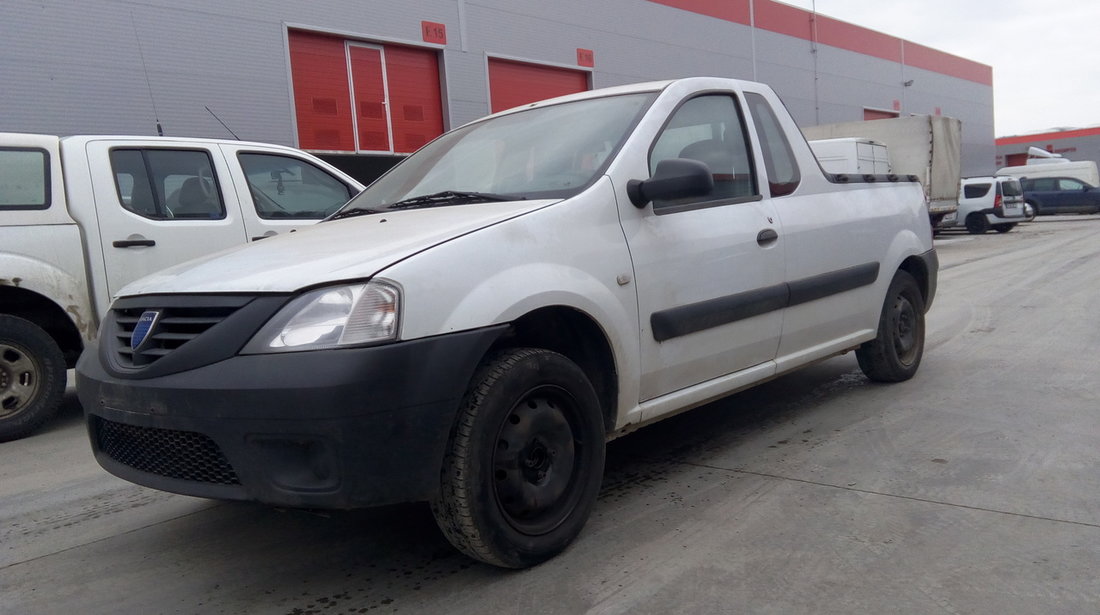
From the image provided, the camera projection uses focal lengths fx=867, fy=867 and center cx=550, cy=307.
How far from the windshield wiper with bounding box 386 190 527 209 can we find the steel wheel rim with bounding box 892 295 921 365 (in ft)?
9.87

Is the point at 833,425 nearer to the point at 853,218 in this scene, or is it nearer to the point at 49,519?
the point at 853,218

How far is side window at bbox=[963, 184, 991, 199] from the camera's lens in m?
24.0

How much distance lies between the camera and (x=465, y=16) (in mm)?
17281

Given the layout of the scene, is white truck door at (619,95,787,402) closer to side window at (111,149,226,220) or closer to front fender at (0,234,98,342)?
side window at (111,149,226,220)

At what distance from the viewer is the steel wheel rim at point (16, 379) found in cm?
520

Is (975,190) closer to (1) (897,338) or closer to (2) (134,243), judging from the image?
(1) (897,338)

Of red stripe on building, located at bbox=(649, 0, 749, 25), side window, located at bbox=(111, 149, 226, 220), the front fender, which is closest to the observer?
the front fender

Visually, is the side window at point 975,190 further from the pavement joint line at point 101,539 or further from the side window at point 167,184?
the pavement joint line at point 101,539

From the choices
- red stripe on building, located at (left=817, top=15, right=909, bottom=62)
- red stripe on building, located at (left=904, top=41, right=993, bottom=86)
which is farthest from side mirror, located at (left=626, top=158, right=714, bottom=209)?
red stripe on building, located at (left=904, top=41, right=993, bottom=86)

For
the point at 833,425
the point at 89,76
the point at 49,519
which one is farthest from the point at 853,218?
the point at 89,76

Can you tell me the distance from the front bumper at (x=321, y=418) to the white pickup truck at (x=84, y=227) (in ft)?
10.1

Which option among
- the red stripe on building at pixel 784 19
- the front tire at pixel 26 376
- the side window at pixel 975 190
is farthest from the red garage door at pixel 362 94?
the side window at pixel 975 190

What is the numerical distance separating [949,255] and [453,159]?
612 inches

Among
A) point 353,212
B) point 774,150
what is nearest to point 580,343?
point 353,212
